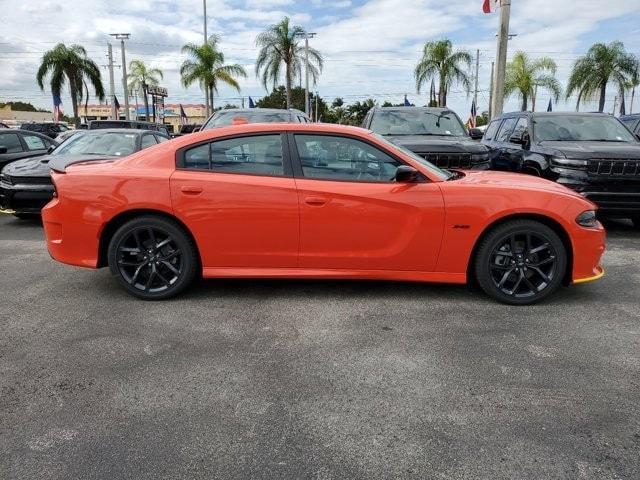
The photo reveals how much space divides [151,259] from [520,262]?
121 inches

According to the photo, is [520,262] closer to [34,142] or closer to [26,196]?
[26,196]

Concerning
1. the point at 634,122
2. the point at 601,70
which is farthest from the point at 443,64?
the point at 634,122

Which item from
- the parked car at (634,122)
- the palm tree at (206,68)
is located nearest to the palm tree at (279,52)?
the palm tree at (206,68)

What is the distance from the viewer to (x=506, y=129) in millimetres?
9555

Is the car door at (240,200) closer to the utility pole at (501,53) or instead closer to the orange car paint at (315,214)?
the orange car paint at (315,214)

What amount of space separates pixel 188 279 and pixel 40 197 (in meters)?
4.37

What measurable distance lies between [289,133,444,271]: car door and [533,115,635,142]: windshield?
469 centimetres

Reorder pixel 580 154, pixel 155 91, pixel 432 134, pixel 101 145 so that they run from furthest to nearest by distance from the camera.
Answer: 1. pixel 155 91
2. pixel 432 134
3. pixel 101 145
4. pixel 580 154

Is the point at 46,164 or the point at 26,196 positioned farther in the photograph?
the point at 46,164

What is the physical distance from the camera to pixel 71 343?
3732 millimetres

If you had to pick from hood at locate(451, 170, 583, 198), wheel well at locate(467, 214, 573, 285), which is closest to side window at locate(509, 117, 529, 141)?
hood at locate(451, 170, 583, 198)

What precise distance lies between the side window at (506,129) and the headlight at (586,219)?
5.00 m

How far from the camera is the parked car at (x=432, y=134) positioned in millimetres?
7691

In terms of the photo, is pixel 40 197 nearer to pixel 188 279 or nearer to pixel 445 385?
pixel 188 279
